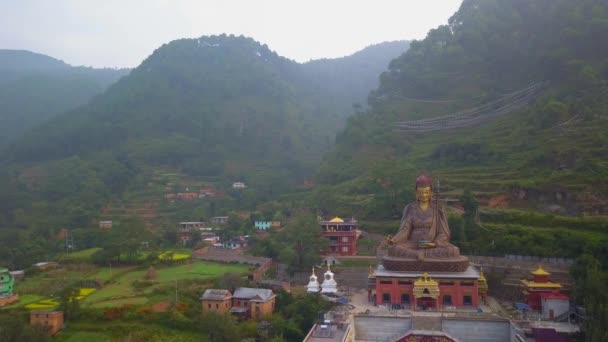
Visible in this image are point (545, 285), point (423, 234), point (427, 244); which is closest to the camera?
point (545, 285)

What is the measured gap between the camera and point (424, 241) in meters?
22.1

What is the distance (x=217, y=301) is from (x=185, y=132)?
43228mm

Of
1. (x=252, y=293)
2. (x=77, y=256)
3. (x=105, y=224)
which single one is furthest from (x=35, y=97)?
(x=252, y=293)

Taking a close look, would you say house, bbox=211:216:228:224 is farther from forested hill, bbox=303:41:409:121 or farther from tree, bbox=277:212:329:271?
forested hill, bbox=303:41:409:121

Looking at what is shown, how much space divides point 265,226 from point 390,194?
910 centimetres

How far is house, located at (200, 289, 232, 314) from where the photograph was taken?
20.1m

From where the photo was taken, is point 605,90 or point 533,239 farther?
point 605,90

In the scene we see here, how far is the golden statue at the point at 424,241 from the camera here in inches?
841

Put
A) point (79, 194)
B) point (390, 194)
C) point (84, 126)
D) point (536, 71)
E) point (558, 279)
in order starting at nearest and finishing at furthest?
point (558, 279)
point (390, 194)
point (79, 194)
point (536, 71)
point (84, 126)

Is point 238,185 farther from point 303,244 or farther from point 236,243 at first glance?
point 303,244

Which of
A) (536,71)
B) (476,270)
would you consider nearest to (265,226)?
(476,270)

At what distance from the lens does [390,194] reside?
103ft

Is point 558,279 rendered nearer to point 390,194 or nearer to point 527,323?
point 527,323

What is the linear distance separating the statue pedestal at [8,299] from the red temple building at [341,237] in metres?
13.9
